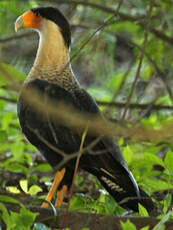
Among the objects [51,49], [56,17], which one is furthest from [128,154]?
[56,17]

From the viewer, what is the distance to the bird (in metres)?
3.38

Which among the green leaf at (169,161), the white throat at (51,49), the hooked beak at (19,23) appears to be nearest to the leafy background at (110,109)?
the green leaf at (169,161)

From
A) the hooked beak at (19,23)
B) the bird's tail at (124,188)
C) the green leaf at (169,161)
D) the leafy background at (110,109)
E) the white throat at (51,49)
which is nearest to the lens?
the leafy background at (110,109)

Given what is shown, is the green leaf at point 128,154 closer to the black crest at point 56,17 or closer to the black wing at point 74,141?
the black wing at point 74,141

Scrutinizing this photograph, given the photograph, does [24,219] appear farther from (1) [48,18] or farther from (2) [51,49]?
(1) [48,18]

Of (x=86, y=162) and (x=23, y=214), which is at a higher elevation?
(x=23, y=214)

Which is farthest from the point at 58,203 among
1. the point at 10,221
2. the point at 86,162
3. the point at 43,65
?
the point at 10,221

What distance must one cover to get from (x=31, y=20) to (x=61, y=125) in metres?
0.86

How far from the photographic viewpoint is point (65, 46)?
12.5ft

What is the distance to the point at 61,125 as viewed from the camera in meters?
3.39

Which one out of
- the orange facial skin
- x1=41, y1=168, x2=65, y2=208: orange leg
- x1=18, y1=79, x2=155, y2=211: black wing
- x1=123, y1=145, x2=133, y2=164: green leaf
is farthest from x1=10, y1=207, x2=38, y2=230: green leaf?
the orange facial skin

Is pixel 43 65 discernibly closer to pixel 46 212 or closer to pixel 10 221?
pixel 46 212

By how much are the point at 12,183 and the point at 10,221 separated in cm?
192

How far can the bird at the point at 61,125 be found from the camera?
11.1 ft
